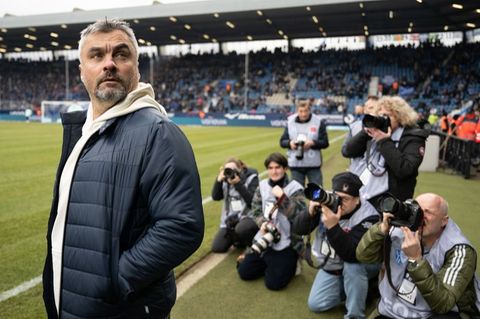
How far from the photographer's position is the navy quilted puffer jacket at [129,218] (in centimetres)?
167

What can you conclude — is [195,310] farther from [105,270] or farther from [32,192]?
[32,192]

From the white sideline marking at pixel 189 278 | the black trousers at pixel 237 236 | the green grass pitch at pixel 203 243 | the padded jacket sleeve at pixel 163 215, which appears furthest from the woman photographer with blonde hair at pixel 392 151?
the padded jacket sleeve at pixel 163 215

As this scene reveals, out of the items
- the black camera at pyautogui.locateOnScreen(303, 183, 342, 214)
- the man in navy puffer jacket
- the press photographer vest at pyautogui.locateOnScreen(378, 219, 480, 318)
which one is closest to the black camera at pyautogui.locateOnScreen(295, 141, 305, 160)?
the black camera at pyautogui.locateOnScreen(303, 183, 342, 214)

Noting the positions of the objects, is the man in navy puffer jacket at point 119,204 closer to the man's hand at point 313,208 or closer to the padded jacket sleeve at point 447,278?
the padded jacket sleeve at point 447,278

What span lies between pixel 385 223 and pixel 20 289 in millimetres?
3379

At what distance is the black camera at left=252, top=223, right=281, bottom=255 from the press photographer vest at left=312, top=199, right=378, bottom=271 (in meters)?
0.51

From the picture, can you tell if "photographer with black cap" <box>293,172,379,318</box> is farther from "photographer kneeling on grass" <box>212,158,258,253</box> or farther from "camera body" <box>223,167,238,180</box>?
"camera body" <box>223,167,238,180</box>

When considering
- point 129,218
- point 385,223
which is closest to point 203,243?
point 385,223

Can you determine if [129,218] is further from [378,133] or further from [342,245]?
[378,133]

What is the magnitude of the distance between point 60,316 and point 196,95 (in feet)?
133

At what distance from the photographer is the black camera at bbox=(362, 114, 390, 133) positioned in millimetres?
3727

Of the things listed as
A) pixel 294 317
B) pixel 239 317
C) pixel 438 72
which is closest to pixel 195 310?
pixel 239 317

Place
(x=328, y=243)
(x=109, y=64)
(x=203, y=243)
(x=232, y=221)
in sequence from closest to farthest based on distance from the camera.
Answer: (x=109, y=64) → (x=328, y=243) → (x=232, y=221) → (x=203, y=243)

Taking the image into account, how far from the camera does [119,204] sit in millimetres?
1711
